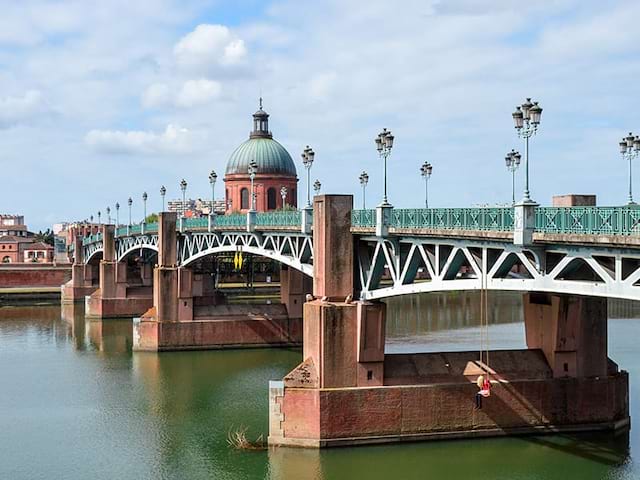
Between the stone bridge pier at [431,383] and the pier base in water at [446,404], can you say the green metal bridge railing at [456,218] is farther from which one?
the pier base in water at [446,404]

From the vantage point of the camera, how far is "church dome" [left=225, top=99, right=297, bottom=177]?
101 metres

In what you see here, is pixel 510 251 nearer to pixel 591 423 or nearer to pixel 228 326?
pixel 591 423

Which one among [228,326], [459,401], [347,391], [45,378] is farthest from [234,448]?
[228,326]

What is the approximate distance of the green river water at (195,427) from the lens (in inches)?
1150

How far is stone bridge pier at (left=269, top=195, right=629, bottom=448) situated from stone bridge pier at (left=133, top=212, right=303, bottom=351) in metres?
23.4

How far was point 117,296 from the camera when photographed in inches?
3046

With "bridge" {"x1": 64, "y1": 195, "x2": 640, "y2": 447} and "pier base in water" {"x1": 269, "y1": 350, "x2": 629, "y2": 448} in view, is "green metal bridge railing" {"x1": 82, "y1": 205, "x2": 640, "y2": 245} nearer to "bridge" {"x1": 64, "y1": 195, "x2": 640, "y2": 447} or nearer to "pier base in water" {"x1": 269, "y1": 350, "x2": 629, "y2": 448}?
"bridge" {"x1": 64, "y1": 195, "x2": 640, "y2": 447}

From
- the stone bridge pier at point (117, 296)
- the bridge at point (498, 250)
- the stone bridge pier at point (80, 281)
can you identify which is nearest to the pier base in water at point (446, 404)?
the bridge at point (498, 250)

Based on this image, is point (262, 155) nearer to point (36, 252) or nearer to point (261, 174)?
point (261, 174)

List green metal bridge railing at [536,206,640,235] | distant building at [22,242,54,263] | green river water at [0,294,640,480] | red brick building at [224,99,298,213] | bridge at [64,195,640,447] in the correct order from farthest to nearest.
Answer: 1. distant building at [22,242,54,263]
2. red brick building at [224,99,298,213]
3. bridge at [64,195,640,447]
4. green river water at [0,294,640,480]
5. green metal bridge railing at [536,206,640,235]

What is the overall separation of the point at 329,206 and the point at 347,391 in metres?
6.60

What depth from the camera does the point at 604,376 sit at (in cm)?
3212

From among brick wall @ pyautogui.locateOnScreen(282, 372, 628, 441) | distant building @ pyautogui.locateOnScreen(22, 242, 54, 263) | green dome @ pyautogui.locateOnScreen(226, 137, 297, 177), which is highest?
green dome @ pyautogui.locateOnScreen(226, 137, 297, 177)

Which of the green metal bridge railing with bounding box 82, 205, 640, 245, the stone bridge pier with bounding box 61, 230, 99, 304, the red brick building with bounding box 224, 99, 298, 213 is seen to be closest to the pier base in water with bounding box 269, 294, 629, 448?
Answer: the green metal bridge railing with bounding box 82, 205, 640, 245
